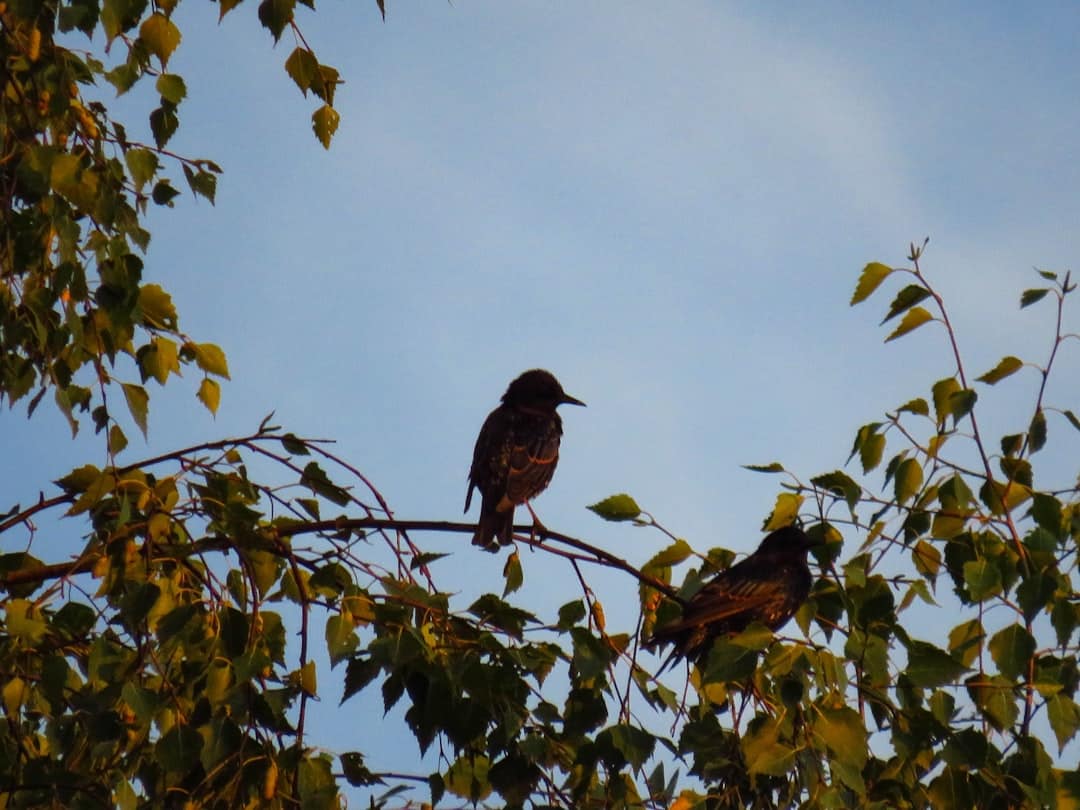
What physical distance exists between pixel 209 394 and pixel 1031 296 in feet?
9.65

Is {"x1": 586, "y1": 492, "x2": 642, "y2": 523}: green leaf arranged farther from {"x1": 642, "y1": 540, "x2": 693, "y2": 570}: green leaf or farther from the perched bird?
the perched bird

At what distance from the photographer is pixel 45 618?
479 centimetres

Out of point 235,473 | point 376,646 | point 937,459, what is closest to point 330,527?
point 235,473

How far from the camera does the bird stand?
620 cm

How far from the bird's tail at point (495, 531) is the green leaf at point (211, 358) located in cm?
119

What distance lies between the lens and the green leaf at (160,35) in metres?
5.02

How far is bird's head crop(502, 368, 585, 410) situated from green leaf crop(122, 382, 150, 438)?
4.57 meters

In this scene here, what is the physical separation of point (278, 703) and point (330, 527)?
852 millimetres

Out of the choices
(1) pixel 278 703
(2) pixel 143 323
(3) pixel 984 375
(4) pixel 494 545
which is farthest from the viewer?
(4) pixel 494 545

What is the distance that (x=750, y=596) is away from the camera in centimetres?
676

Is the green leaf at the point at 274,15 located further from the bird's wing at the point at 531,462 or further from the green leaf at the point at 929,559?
the bird's wing at the point at 531,462

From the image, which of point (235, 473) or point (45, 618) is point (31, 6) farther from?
point (45, 618)

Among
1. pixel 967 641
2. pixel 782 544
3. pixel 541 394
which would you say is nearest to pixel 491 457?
pixel 541 394

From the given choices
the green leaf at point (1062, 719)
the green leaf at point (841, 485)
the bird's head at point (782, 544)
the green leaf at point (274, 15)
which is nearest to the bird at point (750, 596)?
the bird's head at point (782, 544)
